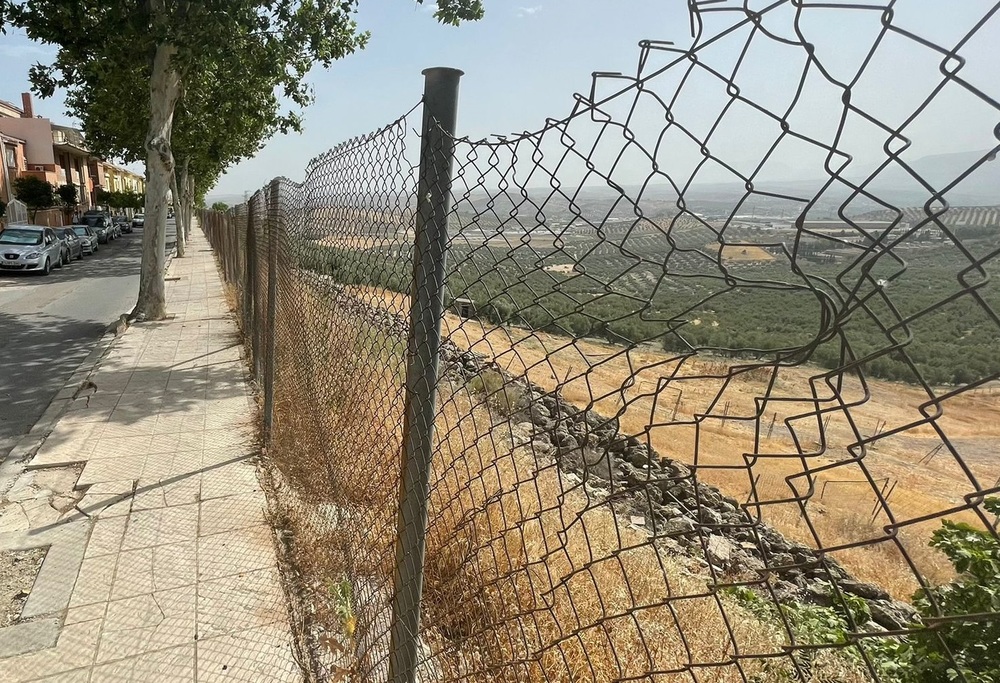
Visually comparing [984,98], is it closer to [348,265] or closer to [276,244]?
[348,265]

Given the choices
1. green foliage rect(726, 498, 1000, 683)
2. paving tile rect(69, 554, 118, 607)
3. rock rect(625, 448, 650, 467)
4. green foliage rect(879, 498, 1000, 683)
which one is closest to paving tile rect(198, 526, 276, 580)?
paving tile rect(69, 554, 118, 607)

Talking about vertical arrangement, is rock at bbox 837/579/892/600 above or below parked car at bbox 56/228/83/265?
below

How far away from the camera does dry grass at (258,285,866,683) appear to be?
2.29 m

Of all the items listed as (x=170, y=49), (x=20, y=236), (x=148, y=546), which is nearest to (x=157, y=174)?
(x=170, y=49)

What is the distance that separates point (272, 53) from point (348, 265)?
7587mm

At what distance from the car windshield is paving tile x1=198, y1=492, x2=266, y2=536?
66.7ft

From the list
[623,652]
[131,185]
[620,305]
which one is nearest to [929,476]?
[623,652]

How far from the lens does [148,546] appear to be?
149 inches

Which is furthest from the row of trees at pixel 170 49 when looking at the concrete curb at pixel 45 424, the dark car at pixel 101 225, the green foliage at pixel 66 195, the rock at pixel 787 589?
the green foliage at pixel 66 195

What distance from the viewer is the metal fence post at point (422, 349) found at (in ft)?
6.03

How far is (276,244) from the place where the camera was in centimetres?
496

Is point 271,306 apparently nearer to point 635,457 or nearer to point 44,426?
point 44,426

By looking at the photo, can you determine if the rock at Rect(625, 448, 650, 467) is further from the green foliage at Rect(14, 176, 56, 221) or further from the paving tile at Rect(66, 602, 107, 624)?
the green foliage at Rect(14, 176, 56, 221)

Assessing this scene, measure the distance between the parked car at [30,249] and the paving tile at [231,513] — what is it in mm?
19262
